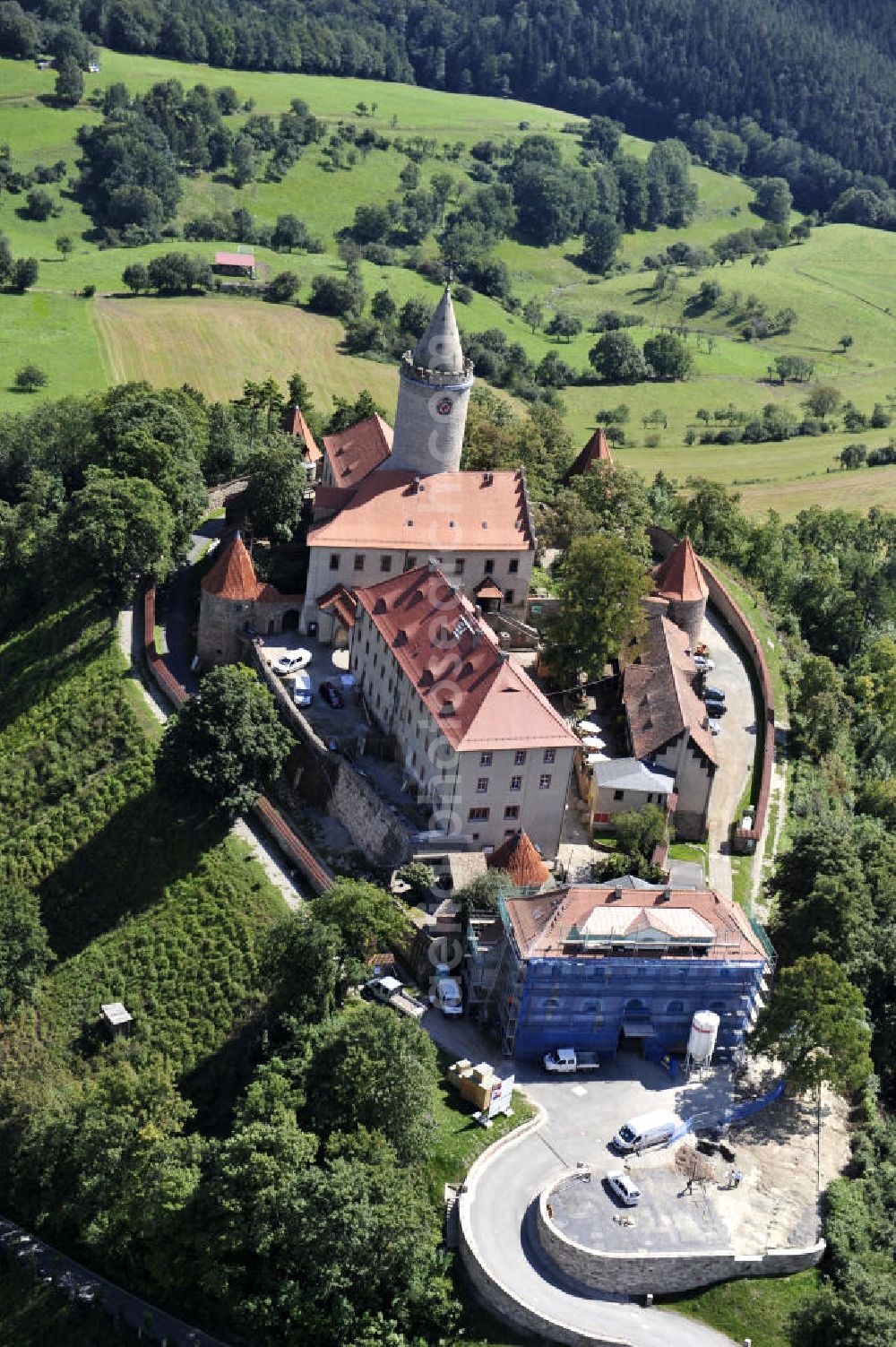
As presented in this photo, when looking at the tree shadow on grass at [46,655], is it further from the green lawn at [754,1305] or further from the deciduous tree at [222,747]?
the green lawn at [754,1305]

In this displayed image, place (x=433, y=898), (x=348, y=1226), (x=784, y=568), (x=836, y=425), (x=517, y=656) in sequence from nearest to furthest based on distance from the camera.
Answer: (x=348, y=1226) → (x=433, y=898) → (x=517, y=656) → (x=784, y=568) → (x=836, y=425)

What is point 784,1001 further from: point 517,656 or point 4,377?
point 4,377

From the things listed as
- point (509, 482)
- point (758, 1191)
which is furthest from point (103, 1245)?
point (509, 482)

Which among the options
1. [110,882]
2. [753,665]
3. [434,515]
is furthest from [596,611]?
[110,882]

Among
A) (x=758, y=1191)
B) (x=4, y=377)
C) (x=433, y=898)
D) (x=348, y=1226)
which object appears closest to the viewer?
(x=348, y=1226)

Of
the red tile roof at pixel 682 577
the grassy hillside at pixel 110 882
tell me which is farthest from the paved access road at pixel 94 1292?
the red tile roof at pixel 682 577

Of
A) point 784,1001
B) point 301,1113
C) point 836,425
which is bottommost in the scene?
point 836,425
